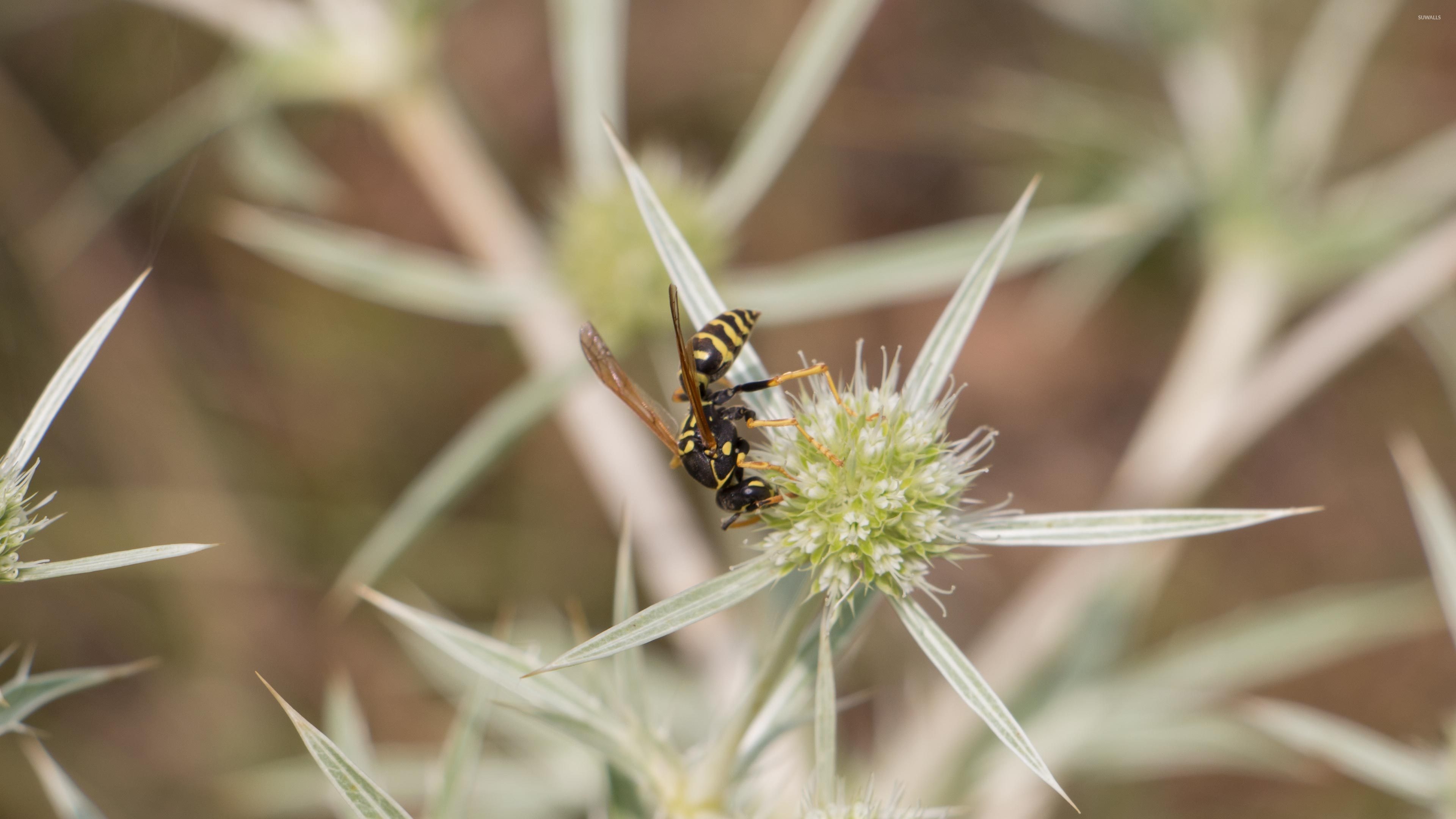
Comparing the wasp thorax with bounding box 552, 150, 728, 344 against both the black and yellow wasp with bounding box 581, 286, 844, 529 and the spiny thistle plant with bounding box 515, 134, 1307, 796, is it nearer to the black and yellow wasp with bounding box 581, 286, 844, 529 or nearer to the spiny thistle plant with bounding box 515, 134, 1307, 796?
the black and yellow wasp with bounding box 581, 286, 844, 529

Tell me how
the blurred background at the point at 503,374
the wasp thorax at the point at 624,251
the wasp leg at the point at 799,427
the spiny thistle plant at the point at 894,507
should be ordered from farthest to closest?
the blurred background at the point at 503,374 → the wasp thorax at the point at 624,251 → the wasp leg at the point at 799,427 → the spiny thistle plant at the point at 894,507

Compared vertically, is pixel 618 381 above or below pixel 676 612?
above

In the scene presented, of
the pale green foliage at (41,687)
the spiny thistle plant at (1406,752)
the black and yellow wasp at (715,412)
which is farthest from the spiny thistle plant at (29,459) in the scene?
the spiny thistle plant at (1406,752)

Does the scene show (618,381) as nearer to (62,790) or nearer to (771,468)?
(771,468)

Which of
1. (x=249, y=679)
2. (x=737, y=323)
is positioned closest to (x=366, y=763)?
(x=737, y=323)

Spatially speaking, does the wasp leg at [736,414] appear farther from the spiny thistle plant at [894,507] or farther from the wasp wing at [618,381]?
the spiny thistle plant at [894,507]

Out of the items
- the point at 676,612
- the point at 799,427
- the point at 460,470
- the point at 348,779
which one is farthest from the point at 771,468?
the point at 460,470

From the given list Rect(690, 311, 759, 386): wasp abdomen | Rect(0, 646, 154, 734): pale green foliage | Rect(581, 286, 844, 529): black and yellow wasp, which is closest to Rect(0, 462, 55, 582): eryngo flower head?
Rect(0, 646, 154, 734): pale green foliage
